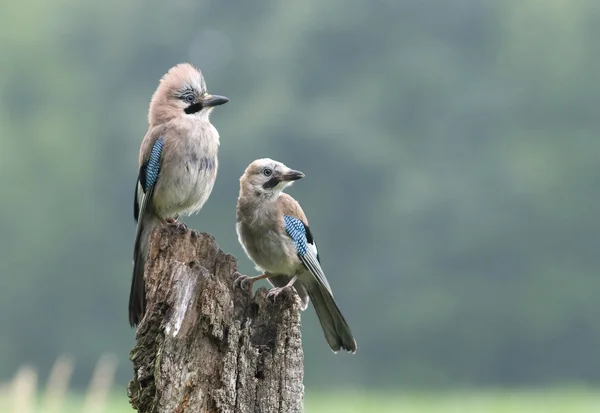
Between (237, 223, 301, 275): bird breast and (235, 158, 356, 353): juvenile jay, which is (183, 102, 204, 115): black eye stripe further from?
(237, 223, 301, 275): bird breast

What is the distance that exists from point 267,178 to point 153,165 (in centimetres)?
81

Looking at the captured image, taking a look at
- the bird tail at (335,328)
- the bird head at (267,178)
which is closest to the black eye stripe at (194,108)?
the bird head at (267,178)

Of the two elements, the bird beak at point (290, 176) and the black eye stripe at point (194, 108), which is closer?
the bird beak at point (290, 176)

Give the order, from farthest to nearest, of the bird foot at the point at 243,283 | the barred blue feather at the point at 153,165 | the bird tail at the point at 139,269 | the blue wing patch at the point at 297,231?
the barred blue feather at the point at 153,165 < the blue wing patch at the point at 297,231 < the bird tail at the point at 139,269 < the bird foot at the point at 243,283

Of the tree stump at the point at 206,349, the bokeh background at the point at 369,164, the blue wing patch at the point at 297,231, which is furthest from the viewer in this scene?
the bokeh background at the point at 369,164

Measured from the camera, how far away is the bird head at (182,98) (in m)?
9.52

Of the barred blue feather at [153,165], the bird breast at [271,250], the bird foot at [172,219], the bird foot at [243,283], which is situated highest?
the barred blue feather at [153,165]

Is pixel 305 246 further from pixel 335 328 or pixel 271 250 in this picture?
pixel 335 328

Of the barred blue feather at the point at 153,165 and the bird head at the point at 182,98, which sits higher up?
the bird head at the point at 182,98

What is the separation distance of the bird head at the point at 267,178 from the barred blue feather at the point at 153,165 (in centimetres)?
61

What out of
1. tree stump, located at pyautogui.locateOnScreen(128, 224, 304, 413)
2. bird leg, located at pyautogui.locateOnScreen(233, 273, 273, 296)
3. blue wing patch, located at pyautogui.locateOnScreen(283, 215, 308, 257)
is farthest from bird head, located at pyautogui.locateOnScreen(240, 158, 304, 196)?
tree stump, located at pyautogui.locateOnScreen(128, 224, 304, 413)

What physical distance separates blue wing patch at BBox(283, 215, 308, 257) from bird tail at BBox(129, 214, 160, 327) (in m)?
Result: 0.96

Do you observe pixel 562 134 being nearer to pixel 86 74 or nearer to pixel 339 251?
pixel 339 251

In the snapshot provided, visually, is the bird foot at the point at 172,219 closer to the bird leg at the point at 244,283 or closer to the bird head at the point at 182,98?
the bird head at the point at 182,98
